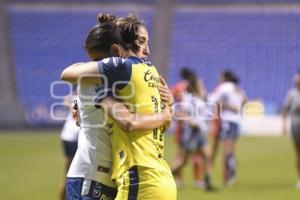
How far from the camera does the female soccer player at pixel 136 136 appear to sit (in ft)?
14.5

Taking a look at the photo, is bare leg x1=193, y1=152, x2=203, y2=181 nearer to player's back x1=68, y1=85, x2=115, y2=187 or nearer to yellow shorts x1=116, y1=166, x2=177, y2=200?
player's back x1=68, y1=85, x2=115, y2=187

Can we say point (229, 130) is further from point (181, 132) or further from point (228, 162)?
point (181, 132)

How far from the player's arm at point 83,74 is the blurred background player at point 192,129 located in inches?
320

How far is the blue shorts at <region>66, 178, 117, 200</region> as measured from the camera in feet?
15.6

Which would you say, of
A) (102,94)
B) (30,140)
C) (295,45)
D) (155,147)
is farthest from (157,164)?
(295,45)

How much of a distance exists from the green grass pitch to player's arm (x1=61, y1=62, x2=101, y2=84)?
684 cm

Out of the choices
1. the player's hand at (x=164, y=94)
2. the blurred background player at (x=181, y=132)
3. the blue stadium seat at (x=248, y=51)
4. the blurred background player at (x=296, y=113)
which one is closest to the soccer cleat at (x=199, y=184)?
the blurred background player at (x=181, y=132)

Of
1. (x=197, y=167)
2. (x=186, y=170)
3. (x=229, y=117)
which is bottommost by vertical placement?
(x=186, y=170)

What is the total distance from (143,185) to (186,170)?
11.8 meters

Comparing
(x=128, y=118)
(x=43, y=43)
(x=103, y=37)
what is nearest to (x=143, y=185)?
(x=128, y=118)

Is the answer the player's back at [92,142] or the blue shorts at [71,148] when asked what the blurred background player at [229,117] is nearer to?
the blue shorts at [71,148]

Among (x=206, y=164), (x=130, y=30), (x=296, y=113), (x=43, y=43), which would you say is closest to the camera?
(x=130, y=30)

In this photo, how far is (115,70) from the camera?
439 centimetres

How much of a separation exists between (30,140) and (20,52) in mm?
6924
